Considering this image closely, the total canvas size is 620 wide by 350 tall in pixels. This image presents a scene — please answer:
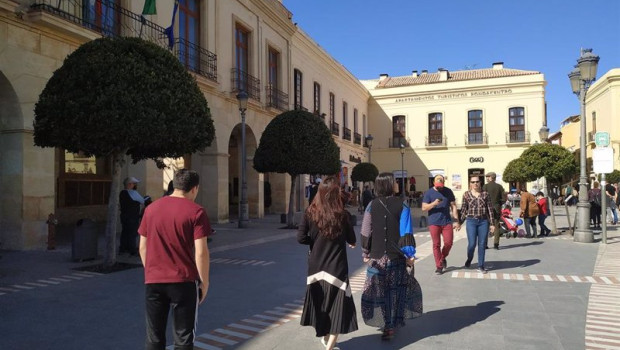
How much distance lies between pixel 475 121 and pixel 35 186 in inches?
1334

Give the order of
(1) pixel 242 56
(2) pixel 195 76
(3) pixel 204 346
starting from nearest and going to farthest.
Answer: (3) pixel 204 346 → (2) pixel 195 76 → (1) pixel 242 56

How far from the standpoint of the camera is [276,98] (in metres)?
21.4

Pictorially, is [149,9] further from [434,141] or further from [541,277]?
[434,141]

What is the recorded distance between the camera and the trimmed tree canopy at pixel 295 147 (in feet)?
48.5

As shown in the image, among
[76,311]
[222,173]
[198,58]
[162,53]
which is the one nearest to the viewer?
[76,311]

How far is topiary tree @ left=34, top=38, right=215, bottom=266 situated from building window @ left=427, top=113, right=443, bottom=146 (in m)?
32.6

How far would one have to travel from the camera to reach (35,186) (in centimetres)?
975

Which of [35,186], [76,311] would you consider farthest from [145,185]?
[76,311]

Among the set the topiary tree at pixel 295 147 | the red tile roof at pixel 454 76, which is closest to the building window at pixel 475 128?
the red tile roof at pixel 454 76

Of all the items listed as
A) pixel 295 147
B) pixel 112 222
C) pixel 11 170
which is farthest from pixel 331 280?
pixel 295 147

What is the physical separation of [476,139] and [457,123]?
77.7 inches

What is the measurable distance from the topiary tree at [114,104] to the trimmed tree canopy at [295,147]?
6.65 meters

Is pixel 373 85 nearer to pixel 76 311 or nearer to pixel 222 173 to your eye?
pixel 222 173

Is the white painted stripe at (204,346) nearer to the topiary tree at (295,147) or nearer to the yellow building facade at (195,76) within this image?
the yellow building facade at (195,76)
